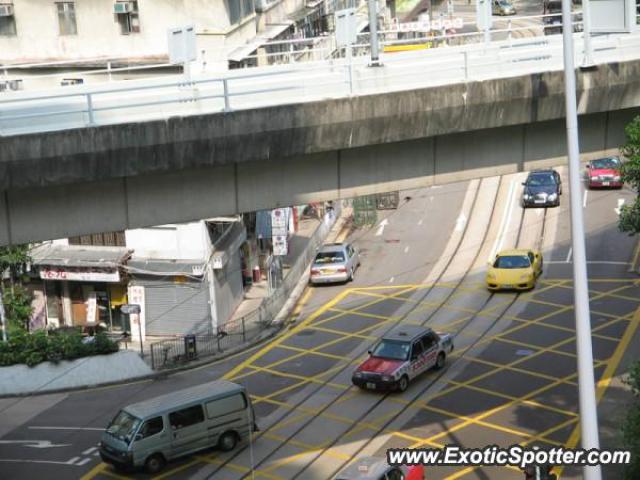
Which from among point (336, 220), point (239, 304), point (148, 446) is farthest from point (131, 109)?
point (336, 220)

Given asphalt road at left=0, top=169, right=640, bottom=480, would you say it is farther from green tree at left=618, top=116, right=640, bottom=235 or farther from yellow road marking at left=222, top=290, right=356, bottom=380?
green tree at left=618, top=116, right=640, bottom=235

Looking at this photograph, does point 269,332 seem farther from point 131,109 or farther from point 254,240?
point 131,109

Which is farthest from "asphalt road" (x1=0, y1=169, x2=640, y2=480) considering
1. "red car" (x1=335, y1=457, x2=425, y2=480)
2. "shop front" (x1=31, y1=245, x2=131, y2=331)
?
"shop front" (x1=31, y1=245, x2=131, y2=331)

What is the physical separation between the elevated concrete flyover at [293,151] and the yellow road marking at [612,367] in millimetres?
6017

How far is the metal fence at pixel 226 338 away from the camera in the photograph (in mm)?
32750

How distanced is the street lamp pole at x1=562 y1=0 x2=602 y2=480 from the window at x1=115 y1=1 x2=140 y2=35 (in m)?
27.3

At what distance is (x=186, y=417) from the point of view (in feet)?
80.3

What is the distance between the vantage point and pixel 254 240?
41.3 meters

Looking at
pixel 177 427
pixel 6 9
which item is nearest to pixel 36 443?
pixel 177 427

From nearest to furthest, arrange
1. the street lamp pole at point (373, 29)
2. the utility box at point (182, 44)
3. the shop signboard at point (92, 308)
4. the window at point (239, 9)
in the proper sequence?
1. the utility box at point (182, 44)
2. the street lamp pole at point (373, 29)
3. the shop signboard at point (92, 308)
4. the window at point (239, 9)

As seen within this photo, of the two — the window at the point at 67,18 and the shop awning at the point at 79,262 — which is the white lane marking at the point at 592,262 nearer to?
the shop awning at the point at 79,262

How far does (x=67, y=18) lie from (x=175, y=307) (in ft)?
36.5

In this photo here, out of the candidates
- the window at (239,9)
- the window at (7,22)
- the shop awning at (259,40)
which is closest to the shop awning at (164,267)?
the shop awning at (259,40)

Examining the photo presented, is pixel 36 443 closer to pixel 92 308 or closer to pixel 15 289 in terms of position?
pixel 92 308
